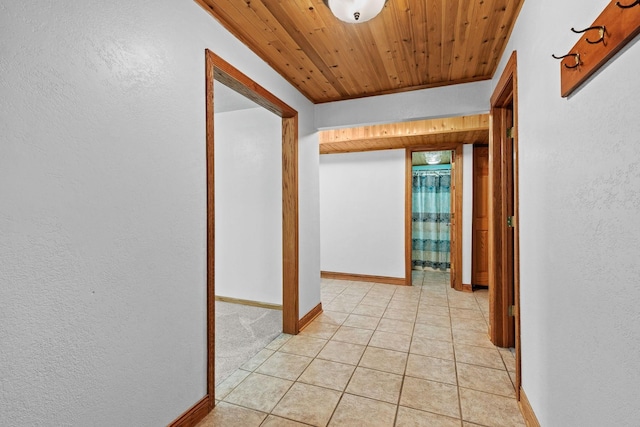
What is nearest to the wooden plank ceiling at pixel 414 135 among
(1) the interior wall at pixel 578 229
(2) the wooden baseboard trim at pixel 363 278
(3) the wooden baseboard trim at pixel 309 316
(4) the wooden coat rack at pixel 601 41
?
(1) the interior wall at pixel 578 229

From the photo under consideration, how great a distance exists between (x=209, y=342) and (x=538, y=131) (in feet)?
6.99

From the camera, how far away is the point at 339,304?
3699 mm

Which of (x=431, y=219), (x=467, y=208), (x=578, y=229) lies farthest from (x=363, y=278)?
Answer: (x=578, y=229)

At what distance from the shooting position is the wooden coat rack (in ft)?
2.36

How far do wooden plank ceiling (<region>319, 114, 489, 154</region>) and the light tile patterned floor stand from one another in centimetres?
222

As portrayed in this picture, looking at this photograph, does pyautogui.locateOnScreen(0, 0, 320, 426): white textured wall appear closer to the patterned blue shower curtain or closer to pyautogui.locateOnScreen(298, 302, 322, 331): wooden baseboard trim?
pyautogui.locateOnScreen(298, 302, 322, 331): wooden baseboard trim

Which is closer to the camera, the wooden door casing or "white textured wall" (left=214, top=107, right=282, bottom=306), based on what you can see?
"white textured wall" (left=214, top=107, right=282, bottom=306)

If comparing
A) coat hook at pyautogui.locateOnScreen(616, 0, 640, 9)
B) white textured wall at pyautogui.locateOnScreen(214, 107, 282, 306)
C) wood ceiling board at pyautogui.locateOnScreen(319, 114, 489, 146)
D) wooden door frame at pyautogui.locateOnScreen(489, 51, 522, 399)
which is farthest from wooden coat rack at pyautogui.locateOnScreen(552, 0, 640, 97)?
white textured wall at pyautogui.locateOnScreen(214, 107, 282, 306)

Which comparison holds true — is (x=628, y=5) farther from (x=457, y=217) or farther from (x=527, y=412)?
(x=457, y=217)

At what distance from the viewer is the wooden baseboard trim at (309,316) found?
2.90 metres

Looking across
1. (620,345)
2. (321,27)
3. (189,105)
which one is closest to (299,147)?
(321,27)

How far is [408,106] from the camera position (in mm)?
2945

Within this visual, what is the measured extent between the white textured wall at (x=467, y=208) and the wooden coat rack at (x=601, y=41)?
3410 millimetres

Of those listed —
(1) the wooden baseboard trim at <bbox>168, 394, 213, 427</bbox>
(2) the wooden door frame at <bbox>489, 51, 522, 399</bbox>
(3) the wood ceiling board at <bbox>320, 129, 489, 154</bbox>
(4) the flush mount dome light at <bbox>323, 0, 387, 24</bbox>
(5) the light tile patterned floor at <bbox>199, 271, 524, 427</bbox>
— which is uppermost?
(4) the flush mount dome light at <bbox>323, 0, 387, 24</bbox>
